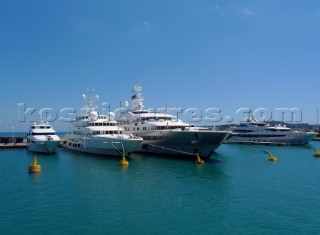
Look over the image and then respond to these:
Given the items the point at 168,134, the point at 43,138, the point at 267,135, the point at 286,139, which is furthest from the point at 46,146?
the point at 286,139

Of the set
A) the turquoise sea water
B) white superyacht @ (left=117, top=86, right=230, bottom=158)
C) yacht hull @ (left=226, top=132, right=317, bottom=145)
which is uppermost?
white superyacht @ (left=117, top=86, right=230, bottom=158)

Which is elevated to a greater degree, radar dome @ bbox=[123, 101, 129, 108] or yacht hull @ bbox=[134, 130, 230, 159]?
radar dome @ bbox=[123, 101, 129, 108]

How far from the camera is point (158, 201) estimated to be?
23641 mm

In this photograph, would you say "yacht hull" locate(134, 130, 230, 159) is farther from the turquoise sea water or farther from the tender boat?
the tender boat

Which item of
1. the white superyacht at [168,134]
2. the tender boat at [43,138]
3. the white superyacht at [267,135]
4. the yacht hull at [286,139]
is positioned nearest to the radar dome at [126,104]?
the white superyacht at [168,134]

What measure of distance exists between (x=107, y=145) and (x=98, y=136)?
3037mm

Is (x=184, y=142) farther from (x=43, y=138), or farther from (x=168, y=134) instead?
(x=43, y=138)

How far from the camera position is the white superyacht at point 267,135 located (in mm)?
86625

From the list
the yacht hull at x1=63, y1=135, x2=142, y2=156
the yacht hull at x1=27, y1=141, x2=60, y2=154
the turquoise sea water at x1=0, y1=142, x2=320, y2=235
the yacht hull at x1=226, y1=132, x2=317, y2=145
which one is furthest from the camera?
the yacht hull at x1=226, y1=132, x2=317, y2=145

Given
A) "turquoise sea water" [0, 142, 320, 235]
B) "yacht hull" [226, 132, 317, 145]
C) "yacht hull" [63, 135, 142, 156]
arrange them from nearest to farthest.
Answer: "turquoise sea water" [0, 142, 320, 235] → "yacht hull" [63, 135, 142, 156] → "yacht hull" [226, 132, 317, 145]

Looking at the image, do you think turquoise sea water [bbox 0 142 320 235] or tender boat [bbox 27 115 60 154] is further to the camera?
tender boat [bbox 27 115 60 154]

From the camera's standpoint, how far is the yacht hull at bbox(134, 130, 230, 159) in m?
45.6

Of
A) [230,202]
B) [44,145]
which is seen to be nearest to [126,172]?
[230,202]

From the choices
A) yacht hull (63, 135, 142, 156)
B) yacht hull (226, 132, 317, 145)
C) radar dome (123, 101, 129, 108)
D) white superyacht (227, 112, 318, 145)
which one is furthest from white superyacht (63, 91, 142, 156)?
yacht hull (226, 132, 317, 145)
